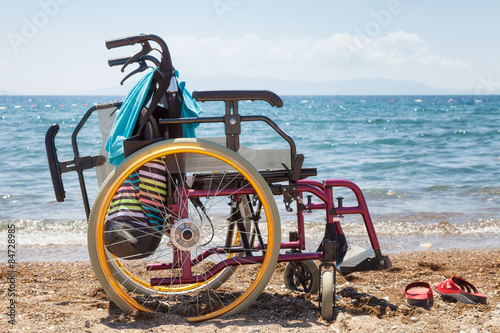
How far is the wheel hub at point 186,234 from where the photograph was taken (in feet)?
9.62

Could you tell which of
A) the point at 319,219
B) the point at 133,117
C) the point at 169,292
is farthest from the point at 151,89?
the point at 319,219

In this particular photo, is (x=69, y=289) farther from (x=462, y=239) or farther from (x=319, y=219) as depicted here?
(x=462, y=239)

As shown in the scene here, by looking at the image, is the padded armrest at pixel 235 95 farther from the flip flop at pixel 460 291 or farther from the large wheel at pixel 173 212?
the flip flop at pixel 460 291

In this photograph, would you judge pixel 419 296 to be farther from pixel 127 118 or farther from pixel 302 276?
pixel 127 118

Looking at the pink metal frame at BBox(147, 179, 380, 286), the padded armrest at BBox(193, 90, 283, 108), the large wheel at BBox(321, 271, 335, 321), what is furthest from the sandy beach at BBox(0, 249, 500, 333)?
the padded armrest at BBox(193, 90, 283, 108)

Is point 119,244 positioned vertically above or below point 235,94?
below

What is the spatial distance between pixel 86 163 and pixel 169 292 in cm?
101

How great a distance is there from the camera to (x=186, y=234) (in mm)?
2936

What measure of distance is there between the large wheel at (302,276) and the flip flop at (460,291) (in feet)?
2.65

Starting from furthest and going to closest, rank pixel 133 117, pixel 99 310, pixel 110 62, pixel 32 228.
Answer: pixel 32 228 → pixel 110 62 → pixel 99 310 → pixel 133 117

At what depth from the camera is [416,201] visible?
27.8 feet

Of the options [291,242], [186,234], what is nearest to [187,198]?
[186,234]

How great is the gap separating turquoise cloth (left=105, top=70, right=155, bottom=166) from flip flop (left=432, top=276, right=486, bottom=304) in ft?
7.36

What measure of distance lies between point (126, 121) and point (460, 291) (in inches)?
94.0
